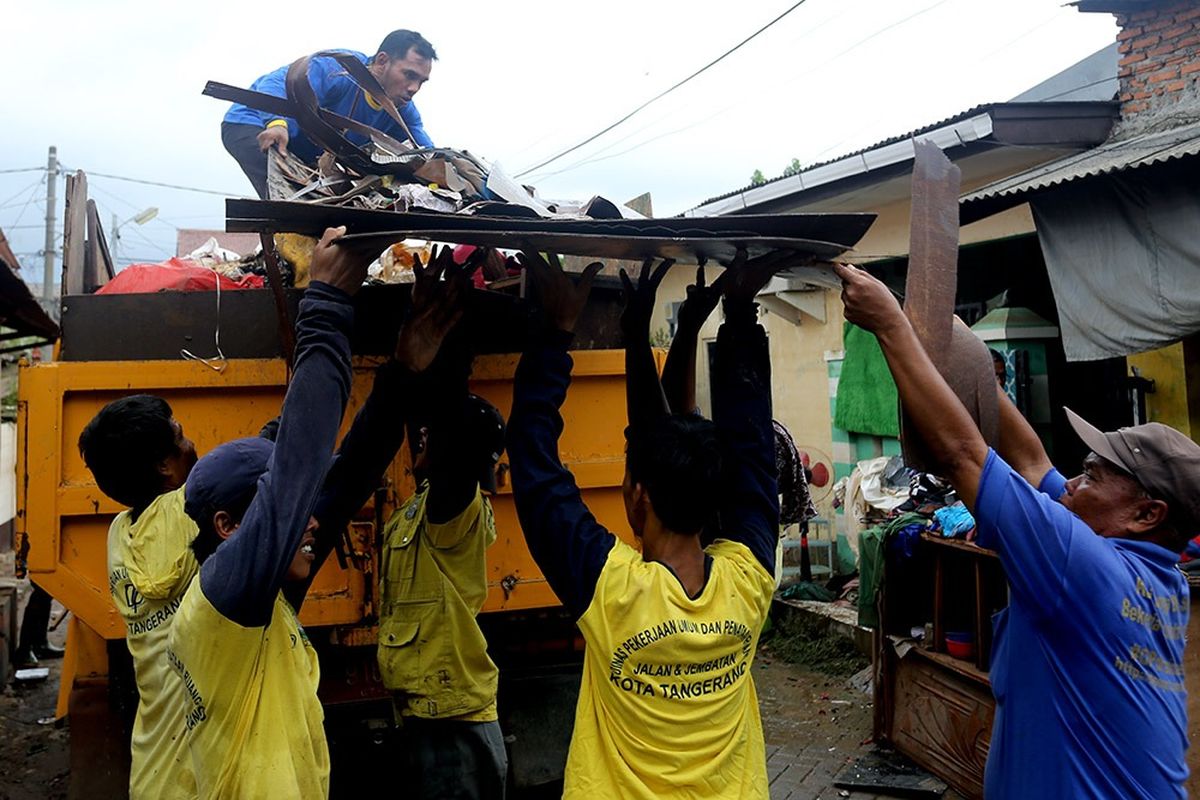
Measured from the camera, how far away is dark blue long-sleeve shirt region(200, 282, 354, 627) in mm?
1768

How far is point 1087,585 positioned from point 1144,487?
0.94 feet

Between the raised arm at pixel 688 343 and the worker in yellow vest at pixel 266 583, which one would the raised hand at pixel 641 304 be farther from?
the worker in yellow vest at pixel 266 583

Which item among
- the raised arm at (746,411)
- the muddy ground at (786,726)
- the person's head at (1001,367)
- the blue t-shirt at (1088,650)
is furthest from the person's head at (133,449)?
the person's head at (1001,367)

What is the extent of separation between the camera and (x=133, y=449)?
2.41 meters

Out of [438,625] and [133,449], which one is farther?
[438,625]

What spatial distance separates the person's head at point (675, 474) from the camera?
2.00 metres

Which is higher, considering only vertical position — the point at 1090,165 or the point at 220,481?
the point at 1090,165

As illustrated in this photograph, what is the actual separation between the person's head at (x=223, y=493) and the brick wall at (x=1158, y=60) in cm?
724

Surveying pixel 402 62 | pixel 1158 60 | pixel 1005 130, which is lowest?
pixel 402 62

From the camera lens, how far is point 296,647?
2.02m

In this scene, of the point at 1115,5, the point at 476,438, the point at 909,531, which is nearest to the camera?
the point at 476,438

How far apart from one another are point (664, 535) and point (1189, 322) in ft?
14.6

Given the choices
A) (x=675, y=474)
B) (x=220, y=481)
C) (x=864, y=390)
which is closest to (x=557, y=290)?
(x=675, y=474)

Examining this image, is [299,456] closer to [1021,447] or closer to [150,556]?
[150,556]
